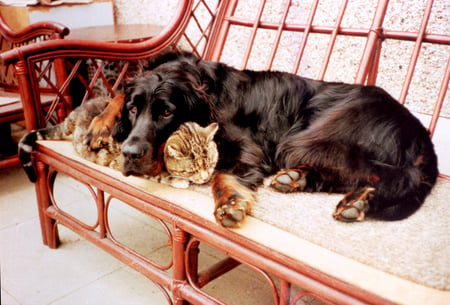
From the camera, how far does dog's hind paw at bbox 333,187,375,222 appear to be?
1.28m

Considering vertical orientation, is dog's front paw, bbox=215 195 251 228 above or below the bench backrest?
below

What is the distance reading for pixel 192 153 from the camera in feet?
4.97

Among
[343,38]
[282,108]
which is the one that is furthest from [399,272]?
[343,38]

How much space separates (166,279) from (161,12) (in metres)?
2.93

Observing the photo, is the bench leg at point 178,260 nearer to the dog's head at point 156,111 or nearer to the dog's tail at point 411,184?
the dog's head at point 156,111

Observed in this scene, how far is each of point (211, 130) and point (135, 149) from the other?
11.7 inches

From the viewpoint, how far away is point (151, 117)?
1540mm

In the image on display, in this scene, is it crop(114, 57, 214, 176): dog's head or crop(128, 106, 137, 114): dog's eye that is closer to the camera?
crop(114, 57, 214, 176): dog's head

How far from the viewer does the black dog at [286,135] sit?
4.68 feet

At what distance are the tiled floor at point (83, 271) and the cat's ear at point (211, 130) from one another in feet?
2.58

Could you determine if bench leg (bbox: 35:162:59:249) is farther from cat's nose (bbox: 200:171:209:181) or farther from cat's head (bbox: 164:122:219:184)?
cat's nose (bbox: 200:171:209:181)

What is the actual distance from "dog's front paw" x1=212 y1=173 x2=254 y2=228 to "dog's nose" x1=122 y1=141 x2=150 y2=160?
28 cm

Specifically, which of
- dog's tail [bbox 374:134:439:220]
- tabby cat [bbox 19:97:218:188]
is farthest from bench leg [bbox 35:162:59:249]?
dog's tail [bbox 374:134:439:220]

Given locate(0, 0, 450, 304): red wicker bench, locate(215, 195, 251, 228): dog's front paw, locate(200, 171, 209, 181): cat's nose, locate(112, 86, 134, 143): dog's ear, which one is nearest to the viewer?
locate(0, 0, 450, 304): red wicker bench
